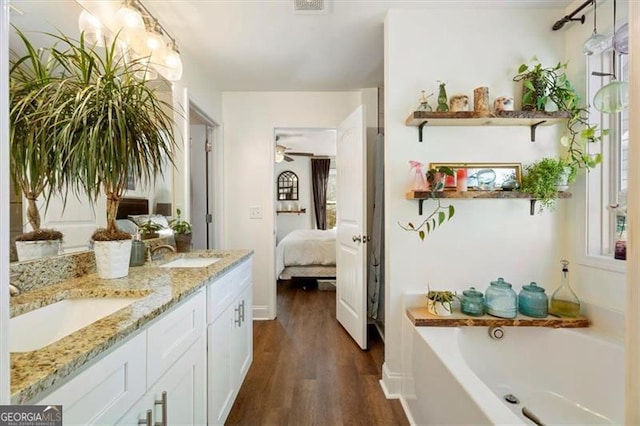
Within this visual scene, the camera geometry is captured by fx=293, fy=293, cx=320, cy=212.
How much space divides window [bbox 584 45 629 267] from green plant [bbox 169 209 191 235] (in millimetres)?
2601

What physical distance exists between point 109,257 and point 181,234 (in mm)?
889

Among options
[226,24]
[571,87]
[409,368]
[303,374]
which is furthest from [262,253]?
[571,87]

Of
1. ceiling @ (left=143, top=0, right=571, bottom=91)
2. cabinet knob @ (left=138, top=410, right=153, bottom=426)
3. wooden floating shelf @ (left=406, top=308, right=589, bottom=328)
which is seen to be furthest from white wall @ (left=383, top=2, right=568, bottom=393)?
cabinet knob @ (left=138, top=410, right=153, bottom=426)

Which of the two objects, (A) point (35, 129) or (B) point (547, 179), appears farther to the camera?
(B) point (547, 179)

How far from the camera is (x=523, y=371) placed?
1.64 meters

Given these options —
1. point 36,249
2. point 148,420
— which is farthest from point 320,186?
point 148,420

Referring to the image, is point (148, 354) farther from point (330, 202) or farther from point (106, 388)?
point (330, 202)

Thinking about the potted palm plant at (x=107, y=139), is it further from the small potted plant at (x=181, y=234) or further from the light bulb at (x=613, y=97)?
the light bulb at (x=613, y=97)

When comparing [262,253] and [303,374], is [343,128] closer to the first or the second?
[262,253]

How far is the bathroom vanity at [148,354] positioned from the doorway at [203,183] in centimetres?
112

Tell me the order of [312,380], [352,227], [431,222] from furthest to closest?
[352,227] → [312,380] → [431,222]

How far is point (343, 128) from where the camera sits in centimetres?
276

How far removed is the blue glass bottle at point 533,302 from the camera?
5.48 feet

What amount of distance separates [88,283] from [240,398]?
1.18 metres
